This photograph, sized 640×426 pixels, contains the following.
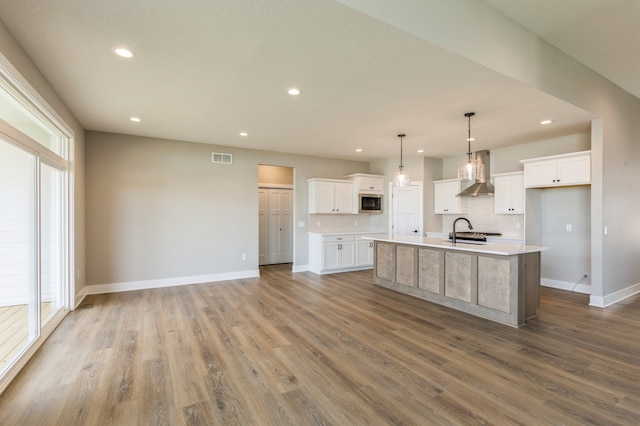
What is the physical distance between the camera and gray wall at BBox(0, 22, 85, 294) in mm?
2305

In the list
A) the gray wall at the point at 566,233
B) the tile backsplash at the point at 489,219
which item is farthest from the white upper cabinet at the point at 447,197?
the gray wall at the point at 566,233

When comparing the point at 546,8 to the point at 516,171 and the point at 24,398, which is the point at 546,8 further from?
the point at 24,398

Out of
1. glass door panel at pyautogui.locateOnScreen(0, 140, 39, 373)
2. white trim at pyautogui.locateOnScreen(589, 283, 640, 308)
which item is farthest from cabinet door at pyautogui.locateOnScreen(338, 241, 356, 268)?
glass door panel at pyautogui.locateOnScreen(0, 140, 39, 373)

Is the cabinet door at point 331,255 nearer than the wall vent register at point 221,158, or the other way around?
the wall vent register at point 221,158

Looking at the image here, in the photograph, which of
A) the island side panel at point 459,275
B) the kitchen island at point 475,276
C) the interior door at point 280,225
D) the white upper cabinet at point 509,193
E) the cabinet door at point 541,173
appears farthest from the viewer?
the interior door at point 280,225

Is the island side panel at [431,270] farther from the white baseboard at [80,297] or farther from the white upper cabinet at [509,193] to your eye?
the white baseboard at [80,297]

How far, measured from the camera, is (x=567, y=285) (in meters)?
5.26

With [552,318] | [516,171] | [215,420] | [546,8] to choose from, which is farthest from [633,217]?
[215,420]

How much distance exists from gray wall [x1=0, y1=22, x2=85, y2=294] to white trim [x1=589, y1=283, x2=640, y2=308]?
6814 millimetres

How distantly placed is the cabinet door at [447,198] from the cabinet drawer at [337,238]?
6.91ft

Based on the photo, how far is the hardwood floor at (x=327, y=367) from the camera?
2.03m

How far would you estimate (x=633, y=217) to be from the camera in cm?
483

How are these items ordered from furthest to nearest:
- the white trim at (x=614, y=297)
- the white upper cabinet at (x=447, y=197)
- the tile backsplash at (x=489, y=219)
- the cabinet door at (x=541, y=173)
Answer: the white upper cabinet at (x=447, y=197) → the tile backsplash at (x=489, y=219) → the cabinet door at (x=541, y=173) → the white trim at (x=614, y=297)

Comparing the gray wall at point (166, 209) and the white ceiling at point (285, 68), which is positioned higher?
the white ceiling at point (285, 68)
